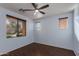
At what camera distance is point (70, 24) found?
303cm

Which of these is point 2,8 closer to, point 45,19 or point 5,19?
point 5,19

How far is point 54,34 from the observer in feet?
12.0

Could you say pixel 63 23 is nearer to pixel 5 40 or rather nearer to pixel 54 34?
pixel 54 34

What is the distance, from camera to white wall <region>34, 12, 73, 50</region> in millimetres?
3049

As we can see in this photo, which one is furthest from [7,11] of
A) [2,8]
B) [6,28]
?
[6,28]

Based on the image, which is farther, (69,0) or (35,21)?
(35,21)

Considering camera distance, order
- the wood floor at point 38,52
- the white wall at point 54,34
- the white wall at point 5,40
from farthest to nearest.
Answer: the white wall at point 54,34 → the white wall at point 5,40 → the wood floor at point 38,52

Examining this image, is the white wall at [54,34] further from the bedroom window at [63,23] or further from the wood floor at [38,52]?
the wood floor at [38,52]

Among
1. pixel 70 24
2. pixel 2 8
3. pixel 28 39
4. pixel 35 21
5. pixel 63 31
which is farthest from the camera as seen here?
pixel 35 21

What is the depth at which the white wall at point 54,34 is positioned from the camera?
10.0ft

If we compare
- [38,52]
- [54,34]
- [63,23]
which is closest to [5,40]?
[38,52]

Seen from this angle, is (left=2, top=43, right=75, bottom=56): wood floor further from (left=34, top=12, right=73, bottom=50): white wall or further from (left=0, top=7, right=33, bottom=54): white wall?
(left=34, top=12, right=73, bottom=50): white wall

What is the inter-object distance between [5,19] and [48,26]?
221 cm

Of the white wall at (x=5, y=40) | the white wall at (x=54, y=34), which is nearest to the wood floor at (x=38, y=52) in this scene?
the white wall at (x=5, y=40)
